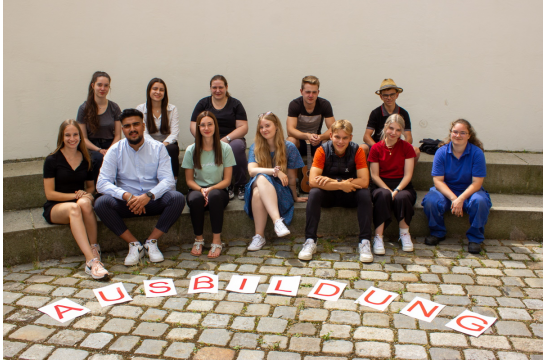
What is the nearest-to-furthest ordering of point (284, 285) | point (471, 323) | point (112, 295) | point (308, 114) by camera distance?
point (471, 323)
point (112, 295)
point (284, 285)
point (308, 114)

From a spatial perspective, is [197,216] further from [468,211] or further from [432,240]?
[468,211]

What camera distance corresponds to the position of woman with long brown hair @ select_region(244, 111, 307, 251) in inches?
178

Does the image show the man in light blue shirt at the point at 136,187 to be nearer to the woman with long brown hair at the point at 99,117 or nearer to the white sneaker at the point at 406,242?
the woman with long brown hair at the point at 99,117

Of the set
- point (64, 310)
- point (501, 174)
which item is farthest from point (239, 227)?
point (501, 174)

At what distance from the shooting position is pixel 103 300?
352 centimetres

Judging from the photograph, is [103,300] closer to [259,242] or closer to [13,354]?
[13,354]

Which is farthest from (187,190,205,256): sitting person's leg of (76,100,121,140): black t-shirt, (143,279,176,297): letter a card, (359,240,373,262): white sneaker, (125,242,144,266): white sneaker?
(359,240,373,262): white sneaker

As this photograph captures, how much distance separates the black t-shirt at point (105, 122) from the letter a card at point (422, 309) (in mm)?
3605

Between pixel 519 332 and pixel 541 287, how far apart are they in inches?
32.8

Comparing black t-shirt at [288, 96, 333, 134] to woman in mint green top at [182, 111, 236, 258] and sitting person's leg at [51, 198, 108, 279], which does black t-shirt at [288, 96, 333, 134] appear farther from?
sitting person's leg at [51, 198, 108, 279]

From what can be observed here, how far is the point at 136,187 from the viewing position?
444cm

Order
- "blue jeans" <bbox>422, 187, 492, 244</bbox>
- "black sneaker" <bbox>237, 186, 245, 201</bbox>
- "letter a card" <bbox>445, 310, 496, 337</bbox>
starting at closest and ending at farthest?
1. "letter a card" <bbox>445, 310, 496, 337</bbox>
2. "blue jeans" <bbox>422, 187, 492, 244</bbox>
3. "black sneaker" <bbox>237, 186, 245, 201</bbox>

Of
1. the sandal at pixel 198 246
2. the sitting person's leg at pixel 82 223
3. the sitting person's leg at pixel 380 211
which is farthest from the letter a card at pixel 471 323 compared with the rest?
the sitting person's leg at pixel 82 223

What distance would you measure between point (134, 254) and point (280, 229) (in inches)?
53.3
